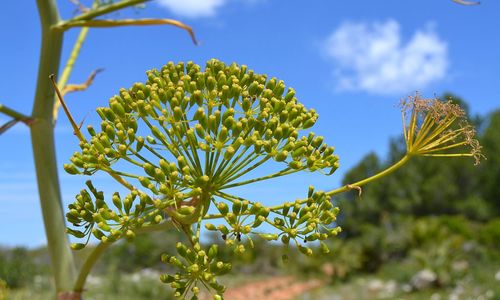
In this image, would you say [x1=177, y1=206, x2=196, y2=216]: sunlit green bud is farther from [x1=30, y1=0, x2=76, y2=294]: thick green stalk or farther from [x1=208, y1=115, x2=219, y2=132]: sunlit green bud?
[x1=30, y1=0, x2=76, y2=294]: thick green stalk

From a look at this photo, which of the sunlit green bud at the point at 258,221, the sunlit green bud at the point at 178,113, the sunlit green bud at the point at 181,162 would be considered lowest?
the sunlit green bud at the point at 258,221

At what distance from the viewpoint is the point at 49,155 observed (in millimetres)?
1656

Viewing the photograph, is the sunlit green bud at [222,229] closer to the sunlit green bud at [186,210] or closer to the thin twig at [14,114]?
the sunlit green bud at [186,210]

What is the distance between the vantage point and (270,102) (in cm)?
142

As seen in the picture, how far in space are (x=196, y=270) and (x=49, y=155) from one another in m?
0.66

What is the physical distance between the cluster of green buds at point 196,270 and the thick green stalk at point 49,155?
0.46m

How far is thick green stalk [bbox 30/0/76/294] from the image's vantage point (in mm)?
1614

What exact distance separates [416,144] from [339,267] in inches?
806

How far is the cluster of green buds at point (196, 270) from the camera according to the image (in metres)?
1.21

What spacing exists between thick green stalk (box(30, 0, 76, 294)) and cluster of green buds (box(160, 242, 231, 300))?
0.46m

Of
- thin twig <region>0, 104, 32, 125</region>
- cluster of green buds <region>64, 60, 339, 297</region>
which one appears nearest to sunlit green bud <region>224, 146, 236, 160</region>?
cluster of green buds <region>64, 60, 339, 297</region>

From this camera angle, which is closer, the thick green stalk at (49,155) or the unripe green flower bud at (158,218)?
the unripe green flower bud at (158,218)

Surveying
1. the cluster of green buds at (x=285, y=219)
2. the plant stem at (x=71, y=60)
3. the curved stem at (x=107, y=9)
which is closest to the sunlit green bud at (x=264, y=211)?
the cluster of green buds at (x=285, y=219)

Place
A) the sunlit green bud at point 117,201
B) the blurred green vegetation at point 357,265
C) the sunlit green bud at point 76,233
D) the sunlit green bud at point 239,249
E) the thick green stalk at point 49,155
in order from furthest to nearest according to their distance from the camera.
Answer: the blurred green vegetation at point 357,265
the thick green stalk at point 49,155
the sunlit green bud at point 76,233
the sunlit green bud at point 117,201
the sunlit green bud at point 239,249
